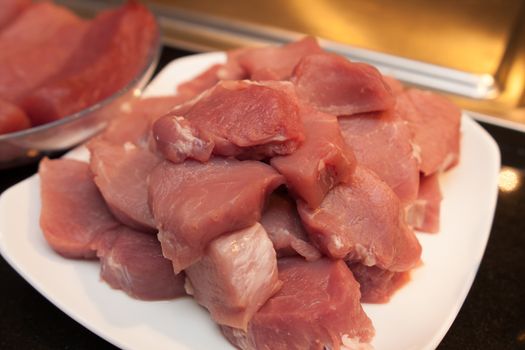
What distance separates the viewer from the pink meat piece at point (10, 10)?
8.41 feet

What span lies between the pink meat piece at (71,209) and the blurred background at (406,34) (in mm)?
1345

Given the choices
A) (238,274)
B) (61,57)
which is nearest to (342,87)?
(238,274)

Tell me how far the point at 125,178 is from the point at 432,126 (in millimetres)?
974

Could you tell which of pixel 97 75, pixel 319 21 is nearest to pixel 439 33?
pixel 319 21

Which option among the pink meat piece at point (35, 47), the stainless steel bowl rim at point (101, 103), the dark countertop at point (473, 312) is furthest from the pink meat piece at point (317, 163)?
the pink meat piece at point (35, 47)

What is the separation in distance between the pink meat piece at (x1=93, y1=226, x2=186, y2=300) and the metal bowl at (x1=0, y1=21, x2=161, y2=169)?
0.60 metres

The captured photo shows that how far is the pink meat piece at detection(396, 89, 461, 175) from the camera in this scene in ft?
5.39

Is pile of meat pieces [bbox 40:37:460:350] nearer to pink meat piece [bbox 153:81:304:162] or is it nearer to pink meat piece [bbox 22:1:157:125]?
pink meat piece [bbox 153:81:304:162]

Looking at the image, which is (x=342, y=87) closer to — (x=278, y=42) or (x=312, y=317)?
(x=312, y=317)

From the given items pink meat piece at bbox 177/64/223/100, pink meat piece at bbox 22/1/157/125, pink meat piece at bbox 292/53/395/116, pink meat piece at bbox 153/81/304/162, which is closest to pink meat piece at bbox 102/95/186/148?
pink meat piece at bbox 177/64/223/100

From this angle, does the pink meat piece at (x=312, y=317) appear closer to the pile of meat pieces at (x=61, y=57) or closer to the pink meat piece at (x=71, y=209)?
the pink meat piece at (x=71, y=209)

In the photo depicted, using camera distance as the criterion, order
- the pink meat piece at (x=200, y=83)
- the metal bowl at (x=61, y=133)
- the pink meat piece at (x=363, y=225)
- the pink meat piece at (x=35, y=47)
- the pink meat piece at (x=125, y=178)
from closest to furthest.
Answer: the pink meat piece at (x=363, y=225)
the pink meat piece at (x=125, y=178)
the metal bowl at (x=61, y=133)
the pink meat piece at (x=200, y=83)
the pink meat piece at (x=35, y=47)

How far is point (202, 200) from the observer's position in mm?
1230

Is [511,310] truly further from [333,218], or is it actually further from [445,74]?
[445,74]
